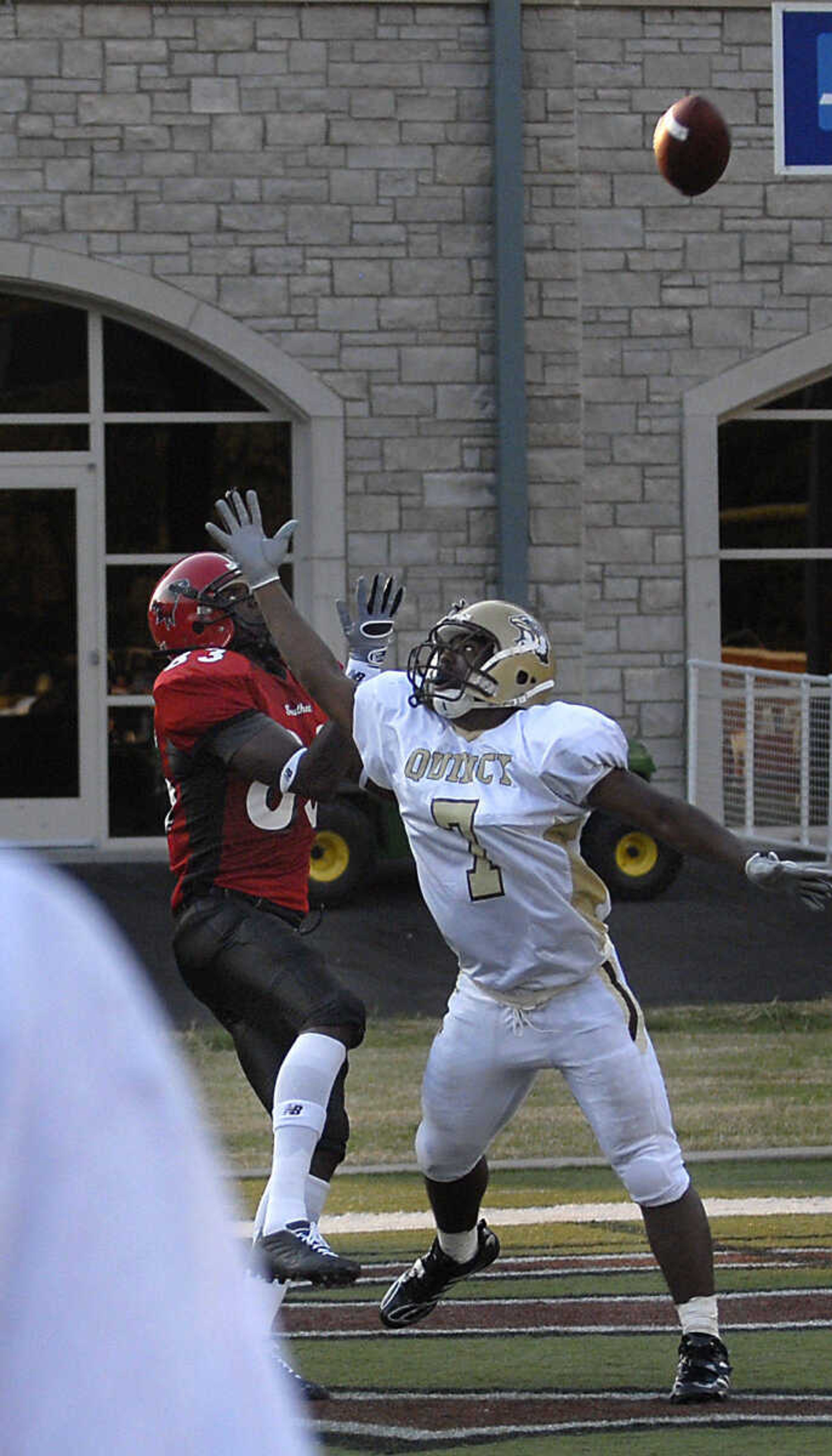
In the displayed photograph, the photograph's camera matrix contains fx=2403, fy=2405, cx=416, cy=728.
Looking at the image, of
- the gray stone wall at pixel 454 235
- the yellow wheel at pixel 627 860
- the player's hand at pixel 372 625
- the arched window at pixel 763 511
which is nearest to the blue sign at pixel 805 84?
the player's hand at pixel 372 625

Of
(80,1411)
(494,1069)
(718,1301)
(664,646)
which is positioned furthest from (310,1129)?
(664,646)

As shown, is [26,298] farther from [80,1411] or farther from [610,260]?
[80,1411]

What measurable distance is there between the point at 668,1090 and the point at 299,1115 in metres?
5.01

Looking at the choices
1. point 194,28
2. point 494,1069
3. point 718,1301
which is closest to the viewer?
point 494,1069

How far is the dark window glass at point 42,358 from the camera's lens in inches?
608


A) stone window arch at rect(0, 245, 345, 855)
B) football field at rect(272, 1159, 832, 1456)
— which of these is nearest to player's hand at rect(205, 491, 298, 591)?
football field at rect(272, 1159, 832, 1456)

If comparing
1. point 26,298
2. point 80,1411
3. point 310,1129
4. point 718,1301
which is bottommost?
point 718,1301

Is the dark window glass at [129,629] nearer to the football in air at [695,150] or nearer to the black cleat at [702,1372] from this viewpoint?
the football in air at [695,150]

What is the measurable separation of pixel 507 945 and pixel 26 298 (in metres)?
11.2

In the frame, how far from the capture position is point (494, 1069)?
202 inches

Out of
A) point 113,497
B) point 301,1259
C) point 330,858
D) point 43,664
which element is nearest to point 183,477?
point 113,497

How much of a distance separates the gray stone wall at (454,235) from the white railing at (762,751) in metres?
0.23

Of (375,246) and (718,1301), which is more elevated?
(375,246)

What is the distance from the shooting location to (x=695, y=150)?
892cm
